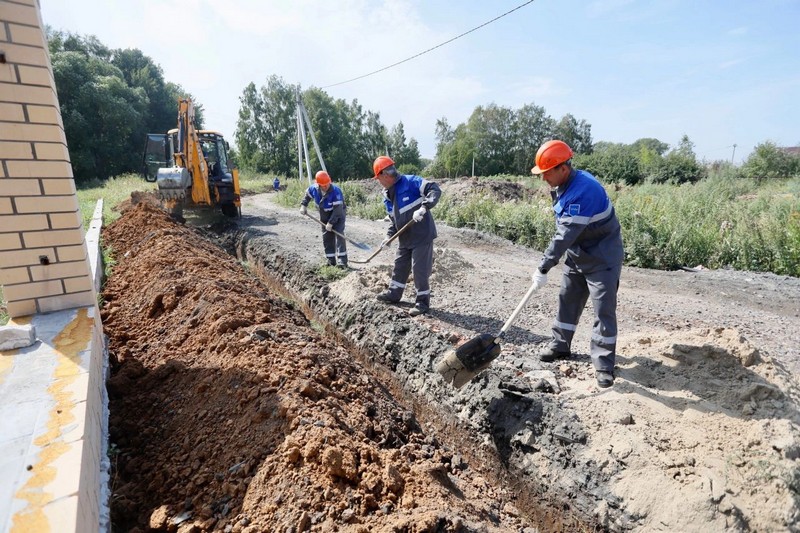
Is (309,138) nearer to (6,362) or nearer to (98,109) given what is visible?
(98,109)

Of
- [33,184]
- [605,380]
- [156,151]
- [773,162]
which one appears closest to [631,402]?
[605,380]

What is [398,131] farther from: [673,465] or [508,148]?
[673,465]

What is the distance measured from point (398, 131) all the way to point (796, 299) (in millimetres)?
50553

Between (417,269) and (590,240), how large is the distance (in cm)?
225

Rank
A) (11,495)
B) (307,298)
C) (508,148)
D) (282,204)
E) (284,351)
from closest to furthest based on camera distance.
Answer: (11,495), (284,351), (307,298), (282,204), (508,148)

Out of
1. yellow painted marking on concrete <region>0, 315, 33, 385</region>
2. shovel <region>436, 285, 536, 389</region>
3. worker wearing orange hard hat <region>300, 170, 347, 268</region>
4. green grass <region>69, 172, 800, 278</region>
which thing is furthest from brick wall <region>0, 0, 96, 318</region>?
green grass <region>69, 172, 800, 278</region>

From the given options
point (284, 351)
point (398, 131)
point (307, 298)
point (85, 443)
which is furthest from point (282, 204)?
point (398, 131)

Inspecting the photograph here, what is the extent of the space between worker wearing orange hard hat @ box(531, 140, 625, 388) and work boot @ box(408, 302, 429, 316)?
2005mm

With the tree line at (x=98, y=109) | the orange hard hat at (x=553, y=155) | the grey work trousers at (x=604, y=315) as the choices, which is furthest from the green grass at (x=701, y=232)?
→ the tree line at (x=98, y=109)

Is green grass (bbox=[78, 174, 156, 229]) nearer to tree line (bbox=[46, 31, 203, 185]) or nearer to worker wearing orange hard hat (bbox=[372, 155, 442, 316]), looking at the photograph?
worker wearing orange hard hat (bbox=[372, 155, 442, 316])

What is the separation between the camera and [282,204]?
64.5 feet

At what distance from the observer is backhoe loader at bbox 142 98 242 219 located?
10.2 metres

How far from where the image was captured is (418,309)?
529 centimetres

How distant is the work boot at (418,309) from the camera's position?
5221mm
